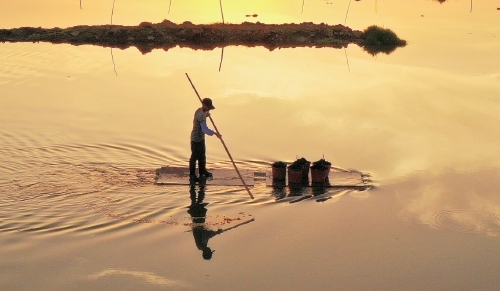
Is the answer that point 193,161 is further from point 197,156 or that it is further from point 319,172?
point 319,172

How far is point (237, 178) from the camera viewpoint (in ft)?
32.7

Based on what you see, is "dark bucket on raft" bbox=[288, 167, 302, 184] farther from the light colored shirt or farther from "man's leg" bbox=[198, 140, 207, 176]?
the light colored shirt

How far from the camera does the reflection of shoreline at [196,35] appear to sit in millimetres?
21750

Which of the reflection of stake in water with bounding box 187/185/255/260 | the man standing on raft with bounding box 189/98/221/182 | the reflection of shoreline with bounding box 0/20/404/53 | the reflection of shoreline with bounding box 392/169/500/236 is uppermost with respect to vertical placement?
the reflection of shoreline with bounding box 0/20/404/53

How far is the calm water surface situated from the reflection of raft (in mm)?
190

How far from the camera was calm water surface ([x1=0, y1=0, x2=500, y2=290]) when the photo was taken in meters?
7.63

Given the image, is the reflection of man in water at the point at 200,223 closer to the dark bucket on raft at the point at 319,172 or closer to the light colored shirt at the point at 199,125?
the light colored shirt at the point at 199,125

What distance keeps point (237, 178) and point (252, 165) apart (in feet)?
2.71

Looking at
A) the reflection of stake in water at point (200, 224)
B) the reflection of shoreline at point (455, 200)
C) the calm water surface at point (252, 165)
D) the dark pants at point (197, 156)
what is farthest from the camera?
the dark pants at point (197, 156)

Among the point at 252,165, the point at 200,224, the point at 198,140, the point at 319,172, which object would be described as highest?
the point at 198,140

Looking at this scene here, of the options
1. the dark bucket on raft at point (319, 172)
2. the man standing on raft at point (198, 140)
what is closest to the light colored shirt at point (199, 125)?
the man standing on raft at point (198, 140)

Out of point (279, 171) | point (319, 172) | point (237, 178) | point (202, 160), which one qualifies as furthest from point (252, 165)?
point (319, 172)

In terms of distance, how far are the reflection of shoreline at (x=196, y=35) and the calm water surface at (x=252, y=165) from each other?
2.73 feet

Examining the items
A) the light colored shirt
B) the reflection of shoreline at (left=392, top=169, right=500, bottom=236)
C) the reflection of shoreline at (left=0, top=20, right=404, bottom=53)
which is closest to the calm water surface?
the reflection of shoreline at (left=392, top=169, right=500, bottom=236)
